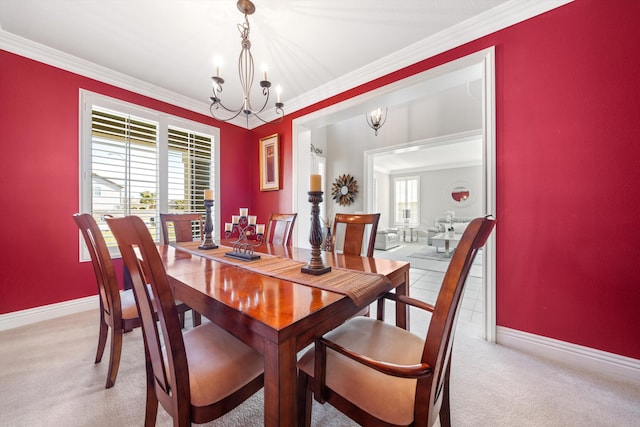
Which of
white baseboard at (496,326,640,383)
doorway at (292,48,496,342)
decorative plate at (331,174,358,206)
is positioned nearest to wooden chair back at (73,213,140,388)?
doorway at (292,48,496,342)

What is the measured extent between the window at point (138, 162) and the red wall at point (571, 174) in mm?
3500

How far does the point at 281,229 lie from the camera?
8.00 feet

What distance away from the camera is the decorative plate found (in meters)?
5.42

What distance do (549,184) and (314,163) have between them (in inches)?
170

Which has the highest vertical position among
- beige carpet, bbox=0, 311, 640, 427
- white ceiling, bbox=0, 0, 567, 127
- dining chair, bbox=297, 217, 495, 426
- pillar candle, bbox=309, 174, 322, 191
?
white ceiling, bbox=0, 0, 567, 127

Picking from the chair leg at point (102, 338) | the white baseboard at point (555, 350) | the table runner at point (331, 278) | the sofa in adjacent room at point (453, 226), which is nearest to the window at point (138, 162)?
the white baseboard at point (555, 350)

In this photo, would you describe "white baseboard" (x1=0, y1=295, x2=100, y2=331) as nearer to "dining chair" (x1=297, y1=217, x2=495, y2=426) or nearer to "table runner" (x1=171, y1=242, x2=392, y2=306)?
"table runner" (x1=171, y1=242, x2=392, y2=306)

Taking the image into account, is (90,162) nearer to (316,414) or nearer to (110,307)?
(110,307)

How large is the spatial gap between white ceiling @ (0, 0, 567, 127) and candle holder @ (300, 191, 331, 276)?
1.62 m

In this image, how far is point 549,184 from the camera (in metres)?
1.75

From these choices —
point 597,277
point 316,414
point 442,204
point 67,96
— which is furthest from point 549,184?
point 442,204

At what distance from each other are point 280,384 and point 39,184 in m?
3.08

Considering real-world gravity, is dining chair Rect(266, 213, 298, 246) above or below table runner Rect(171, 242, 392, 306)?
above

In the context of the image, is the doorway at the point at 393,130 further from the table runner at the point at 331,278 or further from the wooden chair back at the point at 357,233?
the table runner at the point at 331,278
